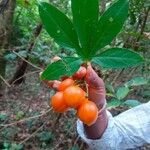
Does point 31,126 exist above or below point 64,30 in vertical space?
below

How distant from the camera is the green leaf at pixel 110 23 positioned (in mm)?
977

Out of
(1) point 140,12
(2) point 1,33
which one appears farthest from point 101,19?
(2) point 1,33

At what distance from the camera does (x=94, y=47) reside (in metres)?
0.98

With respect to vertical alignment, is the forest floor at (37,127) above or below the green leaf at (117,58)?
below

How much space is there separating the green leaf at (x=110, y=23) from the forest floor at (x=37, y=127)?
6.57ft

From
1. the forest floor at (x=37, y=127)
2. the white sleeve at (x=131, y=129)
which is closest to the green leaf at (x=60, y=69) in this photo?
the white sleeve at (x=131, y=129)

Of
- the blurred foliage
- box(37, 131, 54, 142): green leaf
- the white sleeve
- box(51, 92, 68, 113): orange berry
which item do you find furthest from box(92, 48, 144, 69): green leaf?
box(37, 131, 54, 142): green leaf

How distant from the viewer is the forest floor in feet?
11.2

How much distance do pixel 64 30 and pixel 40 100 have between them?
3824 mm

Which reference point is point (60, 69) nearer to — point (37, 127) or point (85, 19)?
point (85, 19)

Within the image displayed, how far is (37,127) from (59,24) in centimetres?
296

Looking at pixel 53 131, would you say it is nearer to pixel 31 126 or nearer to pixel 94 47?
pixel 31 126

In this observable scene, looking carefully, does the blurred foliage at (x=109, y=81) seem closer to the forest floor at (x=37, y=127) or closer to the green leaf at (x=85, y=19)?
the forest floor at (x=37, y=127)

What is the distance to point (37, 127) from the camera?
12.7 ft
